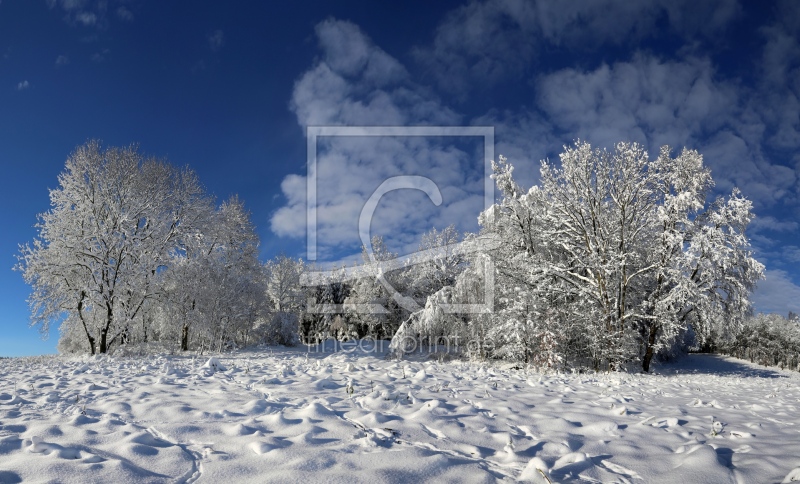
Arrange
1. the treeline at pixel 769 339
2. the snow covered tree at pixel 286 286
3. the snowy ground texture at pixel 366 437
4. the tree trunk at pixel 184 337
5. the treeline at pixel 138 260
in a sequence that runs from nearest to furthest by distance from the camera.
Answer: the snowy ground texture at pixel 366 437 < the treeline at pixel 138 260 < the tree trunk at pixel 184 337 < the snow covered tree at pixel 286 286 < the treeline at pixel 769 339

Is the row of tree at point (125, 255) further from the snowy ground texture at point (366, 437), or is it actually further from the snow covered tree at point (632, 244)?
the snow covered tree at point (632, 244)

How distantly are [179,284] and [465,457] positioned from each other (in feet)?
74.1

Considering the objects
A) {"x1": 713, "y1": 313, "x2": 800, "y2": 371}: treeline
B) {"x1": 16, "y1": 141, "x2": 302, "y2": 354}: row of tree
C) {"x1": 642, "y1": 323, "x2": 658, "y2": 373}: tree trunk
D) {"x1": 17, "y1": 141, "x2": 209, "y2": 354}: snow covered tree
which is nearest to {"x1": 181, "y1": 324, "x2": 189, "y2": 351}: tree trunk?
{"x1": 16, "y1": 141, "x2": 302, "y2": 354}: row of tree

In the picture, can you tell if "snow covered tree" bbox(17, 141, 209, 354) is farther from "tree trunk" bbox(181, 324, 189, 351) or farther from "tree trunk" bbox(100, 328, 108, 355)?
"tree trunk" bbox(181, 324, 189, 351)

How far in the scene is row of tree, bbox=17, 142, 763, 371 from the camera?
16.2 metres

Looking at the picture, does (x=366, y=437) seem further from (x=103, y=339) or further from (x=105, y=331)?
(x=103, y=339)

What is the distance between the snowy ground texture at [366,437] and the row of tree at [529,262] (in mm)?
11122

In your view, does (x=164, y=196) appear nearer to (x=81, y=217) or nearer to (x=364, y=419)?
(x=81, y=217)

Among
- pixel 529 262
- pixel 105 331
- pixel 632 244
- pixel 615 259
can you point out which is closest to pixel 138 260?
pixel 105 331

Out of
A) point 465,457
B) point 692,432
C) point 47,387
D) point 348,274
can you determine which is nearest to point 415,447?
point 465,457

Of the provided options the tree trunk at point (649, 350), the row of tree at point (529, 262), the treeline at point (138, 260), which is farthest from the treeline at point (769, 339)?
the treeline at point (138, 260)

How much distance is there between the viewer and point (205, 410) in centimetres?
398

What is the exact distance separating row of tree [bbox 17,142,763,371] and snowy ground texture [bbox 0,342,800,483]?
11122mm

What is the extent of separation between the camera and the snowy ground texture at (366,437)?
2.57 m
